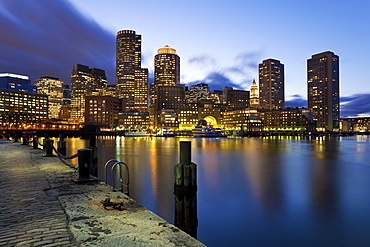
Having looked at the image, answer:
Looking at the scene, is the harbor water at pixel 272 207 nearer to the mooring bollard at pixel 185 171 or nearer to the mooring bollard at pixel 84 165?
the mooring bollard at pixel 185 171

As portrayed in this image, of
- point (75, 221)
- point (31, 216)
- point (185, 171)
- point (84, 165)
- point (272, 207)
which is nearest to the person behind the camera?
point (75, 221)

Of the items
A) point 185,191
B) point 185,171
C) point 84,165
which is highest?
point 84,165

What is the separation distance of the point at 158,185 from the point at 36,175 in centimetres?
1020

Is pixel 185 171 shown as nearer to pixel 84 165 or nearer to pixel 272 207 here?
pixel 84 165

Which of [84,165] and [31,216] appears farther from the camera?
[84,165]

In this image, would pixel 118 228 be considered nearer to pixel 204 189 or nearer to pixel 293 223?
pixel 293 223

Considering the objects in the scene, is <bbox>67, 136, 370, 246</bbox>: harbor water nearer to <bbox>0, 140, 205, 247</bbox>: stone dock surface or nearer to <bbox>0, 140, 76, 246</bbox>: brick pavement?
<bbox>0, 140, 205, 247</bbox>: stone dock surface

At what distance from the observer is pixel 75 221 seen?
734 cm

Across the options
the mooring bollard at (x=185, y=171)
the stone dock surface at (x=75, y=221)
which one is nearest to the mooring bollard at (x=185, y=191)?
the mooring bollard at (x=185, y=171)

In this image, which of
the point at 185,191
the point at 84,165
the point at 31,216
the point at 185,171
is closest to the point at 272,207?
the point at 185,191

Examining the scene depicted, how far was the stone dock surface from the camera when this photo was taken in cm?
613

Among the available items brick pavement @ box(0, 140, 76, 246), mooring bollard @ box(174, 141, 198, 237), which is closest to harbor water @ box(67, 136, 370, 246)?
mooring bollard @ box(174, 141, 198, 237)

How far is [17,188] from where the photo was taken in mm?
11664

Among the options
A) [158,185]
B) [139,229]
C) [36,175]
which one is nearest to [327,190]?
[158,185]
